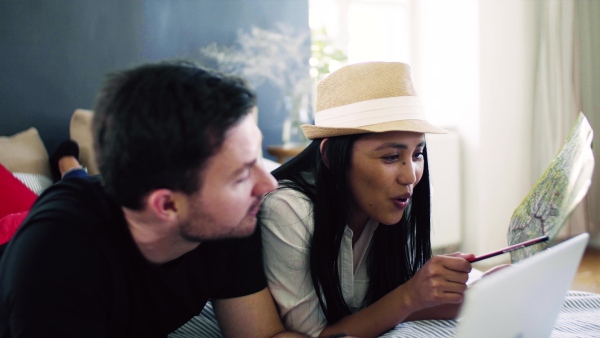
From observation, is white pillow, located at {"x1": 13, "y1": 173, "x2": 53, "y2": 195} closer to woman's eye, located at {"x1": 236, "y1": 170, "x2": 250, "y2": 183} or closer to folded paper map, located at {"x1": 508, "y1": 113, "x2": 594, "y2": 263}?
woman's eye, located at {"x1": 236, "y1": 170, "x2": 250, "y2": 183}

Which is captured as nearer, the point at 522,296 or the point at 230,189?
the point at 522,296

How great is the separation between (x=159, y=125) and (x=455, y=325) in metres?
0.79

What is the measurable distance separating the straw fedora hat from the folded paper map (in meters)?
0.27

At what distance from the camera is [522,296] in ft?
2.19

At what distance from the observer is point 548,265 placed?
2.23ft

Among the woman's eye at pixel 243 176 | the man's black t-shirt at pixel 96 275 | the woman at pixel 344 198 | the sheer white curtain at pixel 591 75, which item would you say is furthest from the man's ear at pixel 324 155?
the sheer white curtain at pixel 591 75

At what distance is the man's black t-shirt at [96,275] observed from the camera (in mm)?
763

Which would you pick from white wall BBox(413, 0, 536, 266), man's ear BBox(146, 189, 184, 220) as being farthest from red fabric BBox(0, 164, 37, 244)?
white wall BBox(413, 0, 536, 266)

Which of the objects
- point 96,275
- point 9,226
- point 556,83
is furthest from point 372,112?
point 556,83

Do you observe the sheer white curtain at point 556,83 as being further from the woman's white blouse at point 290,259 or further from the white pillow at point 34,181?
the white pillow at point 34,181

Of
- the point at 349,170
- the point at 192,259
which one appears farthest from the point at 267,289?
the point at 349,170

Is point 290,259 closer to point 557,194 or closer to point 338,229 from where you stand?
point 338,229

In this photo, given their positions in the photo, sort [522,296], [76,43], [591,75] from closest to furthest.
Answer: [522,296] < [76,43] < [591,75]

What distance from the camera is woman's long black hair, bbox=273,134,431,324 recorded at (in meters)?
1.16
